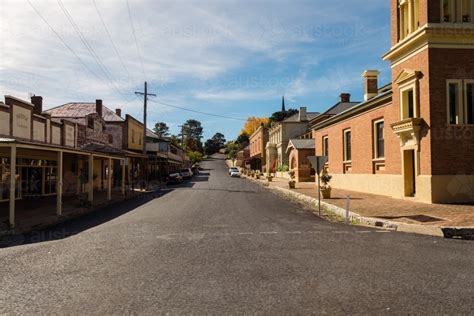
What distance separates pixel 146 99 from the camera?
3803 centimetres

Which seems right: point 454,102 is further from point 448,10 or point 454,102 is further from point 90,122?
point 90,122

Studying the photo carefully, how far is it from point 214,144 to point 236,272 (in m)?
167

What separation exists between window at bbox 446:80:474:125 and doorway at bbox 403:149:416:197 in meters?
2.78

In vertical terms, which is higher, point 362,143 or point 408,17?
point 408,17

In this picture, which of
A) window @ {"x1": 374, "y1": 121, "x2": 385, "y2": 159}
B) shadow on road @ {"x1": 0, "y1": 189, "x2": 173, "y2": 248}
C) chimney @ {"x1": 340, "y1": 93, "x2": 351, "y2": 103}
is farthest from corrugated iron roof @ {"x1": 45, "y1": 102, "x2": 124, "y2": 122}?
chimney @ {"x1": 340, "y1": 93, "x2": 351, "y2": 103}

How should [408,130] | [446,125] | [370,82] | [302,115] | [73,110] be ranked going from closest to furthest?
[446,125]
[408,130]
[370,82]
[73,110]
[302,115]

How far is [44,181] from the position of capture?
83.4 ft

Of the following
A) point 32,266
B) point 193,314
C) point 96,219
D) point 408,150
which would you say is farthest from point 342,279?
point 408,150

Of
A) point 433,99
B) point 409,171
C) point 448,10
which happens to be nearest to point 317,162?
point 433,99

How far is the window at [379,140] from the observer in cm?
2458

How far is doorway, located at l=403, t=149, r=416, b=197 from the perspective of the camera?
20.3m

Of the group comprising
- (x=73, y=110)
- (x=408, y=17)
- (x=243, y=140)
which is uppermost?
(x=243, y=140)

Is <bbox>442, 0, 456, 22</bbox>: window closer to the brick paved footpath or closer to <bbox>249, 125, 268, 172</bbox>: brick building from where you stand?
the brick paved footpath

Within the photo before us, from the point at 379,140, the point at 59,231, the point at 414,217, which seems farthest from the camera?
the point at 379,140
